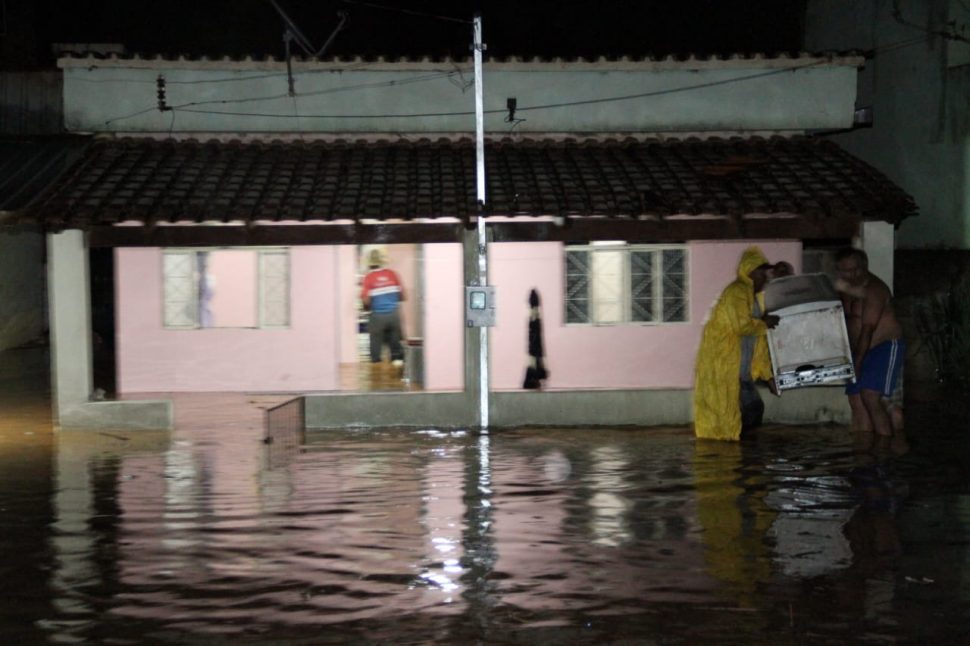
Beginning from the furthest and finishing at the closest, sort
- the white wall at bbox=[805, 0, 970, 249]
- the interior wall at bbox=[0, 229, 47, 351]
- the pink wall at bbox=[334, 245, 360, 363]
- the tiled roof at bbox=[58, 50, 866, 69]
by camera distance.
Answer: the interior wall at bbox=[0, 229, 47, 351] < the white wall at bbox=[805, 0, 970, 249] < the tiled roof at bbox=[58, 50, 866, 69] < the pink wall at bbox=[334, 245, 360, 363]

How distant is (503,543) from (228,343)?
7925mm

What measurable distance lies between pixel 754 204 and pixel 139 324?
304 inches

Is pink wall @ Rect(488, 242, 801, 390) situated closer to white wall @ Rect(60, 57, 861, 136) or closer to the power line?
white wall @ Rect(60, 57, 861, 136)

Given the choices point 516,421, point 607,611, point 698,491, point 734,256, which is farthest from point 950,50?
point 607,611

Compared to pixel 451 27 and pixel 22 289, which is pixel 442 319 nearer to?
pixel 22 289

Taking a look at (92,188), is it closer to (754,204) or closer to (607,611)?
(754,204)

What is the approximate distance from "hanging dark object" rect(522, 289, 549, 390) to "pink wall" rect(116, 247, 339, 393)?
259 cm

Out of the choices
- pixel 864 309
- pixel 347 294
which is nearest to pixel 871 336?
pixel 864 309

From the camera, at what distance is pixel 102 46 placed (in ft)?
69.5

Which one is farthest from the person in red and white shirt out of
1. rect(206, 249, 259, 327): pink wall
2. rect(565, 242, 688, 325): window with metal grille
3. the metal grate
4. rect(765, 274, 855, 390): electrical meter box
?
rect(765, 274, 855, 390): electrical meter box

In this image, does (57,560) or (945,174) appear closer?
(57,560)

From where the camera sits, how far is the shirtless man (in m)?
11.4

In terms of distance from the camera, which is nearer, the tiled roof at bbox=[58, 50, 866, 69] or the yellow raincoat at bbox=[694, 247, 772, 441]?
the yellow raincoat at bbox=[694, 247, 772, 441]

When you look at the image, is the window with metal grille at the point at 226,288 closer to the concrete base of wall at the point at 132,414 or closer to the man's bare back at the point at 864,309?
the concrete base of wall at the point at 132,414
